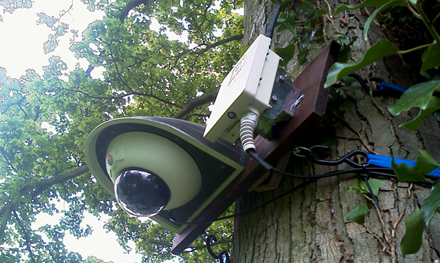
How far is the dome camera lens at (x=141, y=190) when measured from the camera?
1198mm

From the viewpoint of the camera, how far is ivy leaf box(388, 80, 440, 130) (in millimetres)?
705

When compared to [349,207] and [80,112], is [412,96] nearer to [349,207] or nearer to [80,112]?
[349,207]

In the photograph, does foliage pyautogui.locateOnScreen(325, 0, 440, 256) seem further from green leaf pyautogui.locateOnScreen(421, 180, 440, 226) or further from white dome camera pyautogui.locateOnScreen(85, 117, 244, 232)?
white dome camera pyautogui.locateOnScreen(85, 117, 244, 232)

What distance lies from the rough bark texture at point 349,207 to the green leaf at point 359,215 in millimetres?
57

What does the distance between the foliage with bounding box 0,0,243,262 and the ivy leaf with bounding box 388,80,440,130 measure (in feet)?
8.08

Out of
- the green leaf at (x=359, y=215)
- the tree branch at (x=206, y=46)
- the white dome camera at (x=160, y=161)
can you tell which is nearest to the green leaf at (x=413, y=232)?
the green leaf at (x=359, y=215)

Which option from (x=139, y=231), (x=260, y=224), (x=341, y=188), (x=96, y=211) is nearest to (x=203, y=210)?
(x=260, y=224)

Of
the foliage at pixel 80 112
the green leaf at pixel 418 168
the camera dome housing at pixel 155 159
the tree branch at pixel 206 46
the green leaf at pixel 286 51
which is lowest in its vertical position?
the green leaf at pixel 418 168

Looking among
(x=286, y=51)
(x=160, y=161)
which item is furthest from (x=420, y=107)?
(x=160, y=161)

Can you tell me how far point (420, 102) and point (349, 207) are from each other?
0.36 metres

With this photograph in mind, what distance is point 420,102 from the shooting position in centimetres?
72

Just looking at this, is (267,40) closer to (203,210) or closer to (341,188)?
(341,188)

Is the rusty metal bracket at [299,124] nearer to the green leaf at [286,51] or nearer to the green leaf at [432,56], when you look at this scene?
the green leaf at [286,51]

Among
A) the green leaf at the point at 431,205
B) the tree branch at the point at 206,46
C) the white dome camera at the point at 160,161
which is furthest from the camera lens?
the tree branch at the point at 206,46
